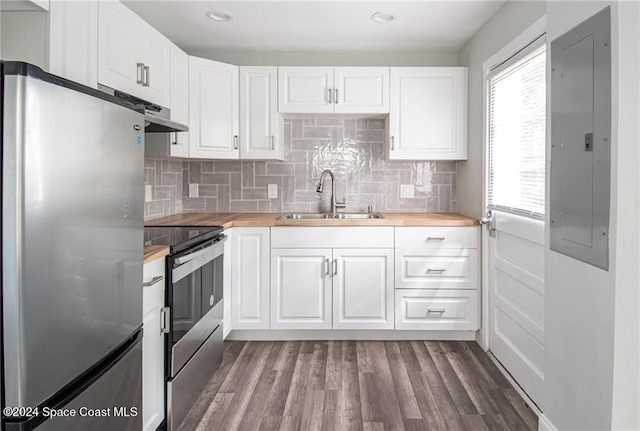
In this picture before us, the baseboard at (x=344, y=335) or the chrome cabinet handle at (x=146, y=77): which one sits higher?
the chrome cabinet handle at (x=146, y=77)

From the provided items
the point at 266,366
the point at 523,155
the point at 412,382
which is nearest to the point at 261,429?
the point at 266,366

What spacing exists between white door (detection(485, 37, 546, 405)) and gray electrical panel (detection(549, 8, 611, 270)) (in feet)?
1.46

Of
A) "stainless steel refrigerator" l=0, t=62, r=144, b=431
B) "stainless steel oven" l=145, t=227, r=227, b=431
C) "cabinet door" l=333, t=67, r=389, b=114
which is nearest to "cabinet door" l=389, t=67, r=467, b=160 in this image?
"cabinet door" l=333, t=67, r=389, b=114

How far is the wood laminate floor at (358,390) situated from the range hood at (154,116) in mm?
1439

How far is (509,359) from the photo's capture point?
2486mm

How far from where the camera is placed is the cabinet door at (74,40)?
1.56 metres

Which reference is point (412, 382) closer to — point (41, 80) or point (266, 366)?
point (266, 366)

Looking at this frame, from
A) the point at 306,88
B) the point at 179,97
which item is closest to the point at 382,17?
the point at 306,88

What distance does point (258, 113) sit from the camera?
10.6 feet

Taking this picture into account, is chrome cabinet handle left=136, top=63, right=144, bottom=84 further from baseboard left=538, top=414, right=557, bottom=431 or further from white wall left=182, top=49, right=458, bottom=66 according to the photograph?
baseboard left=538, top=414, right=557, bottom=431

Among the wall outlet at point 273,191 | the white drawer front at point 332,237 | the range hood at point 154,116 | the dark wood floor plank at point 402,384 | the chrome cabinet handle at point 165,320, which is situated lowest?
the dark wood floor plank at point 402,384

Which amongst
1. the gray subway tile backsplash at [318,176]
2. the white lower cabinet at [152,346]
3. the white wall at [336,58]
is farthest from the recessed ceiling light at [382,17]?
Result: the white lower cabinet at [152,346]

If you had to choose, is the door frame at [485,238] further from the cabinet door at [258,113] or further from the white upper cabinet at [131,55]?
the white upper cabinet at [131,55]

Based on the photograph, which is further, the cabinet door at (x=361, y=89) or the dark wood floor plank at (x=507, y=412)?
the cabinet door at (x=361, y=89)
